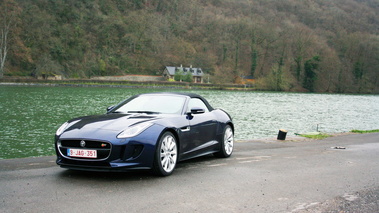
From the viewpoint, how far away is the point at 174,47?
147 metres

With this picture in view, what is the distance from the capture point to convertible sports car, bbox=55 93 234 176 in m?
6.23

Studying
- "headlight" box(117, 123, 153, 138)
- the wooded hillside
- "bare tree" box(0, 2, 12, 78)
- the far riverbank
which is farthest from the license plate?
the far riverbank

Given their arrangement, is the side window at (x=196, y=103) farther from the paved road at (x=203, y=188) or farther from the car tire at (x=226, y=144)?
the paved road at (x=203, y=188)

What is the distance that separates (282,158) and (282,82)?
336ft

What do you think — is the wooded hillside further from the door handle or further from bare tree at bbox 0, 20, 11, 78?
the door handle

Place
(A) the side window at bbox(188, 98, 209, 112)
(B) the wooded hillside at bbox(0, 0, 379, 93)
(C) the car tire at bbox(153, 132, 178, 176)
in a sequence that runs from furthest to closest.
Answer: (B) the wooded hillside at bbox(0, 0, 379, 93) < (A) the side window at bbox(188, 98, 209, 112) < (C) the car tire at bbox(153, 132, 178, 176)

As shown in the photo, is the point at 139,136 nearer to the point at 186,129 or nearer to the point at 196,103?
the point at 186,129

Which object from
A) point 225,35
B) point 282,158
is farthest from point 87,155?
point 225,35

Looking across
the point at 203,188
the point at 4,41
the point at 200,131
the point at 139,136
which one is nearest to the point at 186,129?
the point at 200,131

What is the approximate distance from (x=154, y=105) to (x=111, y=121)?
52.0 inches

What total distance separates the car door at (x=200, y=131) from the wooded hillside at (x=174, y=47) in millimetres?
94027

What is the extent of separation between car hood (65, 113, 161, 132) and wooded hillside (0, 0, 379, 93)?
3713 inches

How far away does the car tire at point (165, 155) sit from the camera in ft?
21.4

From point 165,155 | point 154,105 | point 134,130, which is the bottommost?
point 165,155
